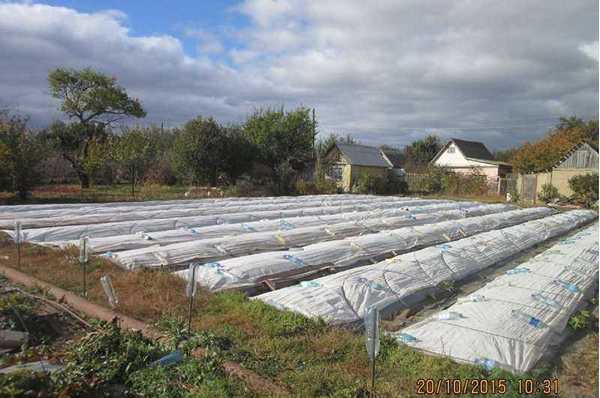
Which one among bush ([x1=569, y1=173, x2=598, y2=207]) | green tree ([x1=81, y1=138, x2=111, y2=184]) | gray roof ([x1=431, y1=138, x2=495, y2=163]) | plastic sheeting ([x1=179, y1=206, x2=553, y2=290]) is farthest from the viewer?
gray roof ([x1=431, y1=138, x2=495, y2=163])

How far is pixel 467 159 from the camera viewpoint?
1350 inches

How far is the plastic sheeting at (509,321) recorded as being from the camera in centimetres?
353

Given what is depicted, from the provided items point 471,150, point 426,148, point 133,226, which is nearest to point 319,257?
point 133,226

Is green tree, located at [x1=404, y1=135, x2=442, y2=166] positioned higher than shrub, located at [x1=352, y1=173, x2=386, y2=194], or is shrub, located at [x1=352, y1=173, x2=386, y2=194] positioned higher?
green tree, located at [x1=404, y1=135, x2=442, y2=166]

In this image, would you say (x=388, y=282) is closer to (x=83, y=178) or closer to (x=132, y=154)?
(x=132, y=154)

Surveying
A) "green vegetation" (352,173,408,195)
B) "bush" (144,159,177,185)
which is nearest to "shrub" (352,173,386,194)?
"green vegetation" (352,173,408,195)

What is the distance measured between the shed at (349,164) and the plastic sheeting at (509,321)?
2075 centimetres

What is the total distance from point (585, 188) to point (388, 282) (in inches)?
771

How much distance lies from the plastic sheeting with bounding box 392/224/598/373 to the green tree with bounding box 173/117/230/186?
Result: 16.9 meters

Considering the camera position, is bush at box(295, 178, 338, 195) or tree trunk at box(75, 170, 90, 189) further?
bush at box(295, 178, 338, 195)

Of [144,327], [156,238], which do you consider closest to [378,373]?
[144,327]

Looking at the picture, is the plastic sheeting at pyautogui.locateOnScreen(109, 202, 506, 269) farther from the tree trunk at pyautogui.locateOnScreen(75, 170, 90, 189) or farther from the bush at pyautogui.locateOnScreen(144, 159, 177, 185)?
→ the bush at pyautogui.locateOnScreen(144, 159, 177, 185)

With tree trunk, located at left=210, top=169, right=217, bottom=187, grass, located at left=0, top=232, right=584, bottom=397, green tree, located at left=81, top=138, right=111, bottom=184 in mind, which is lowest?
grass, located at left=0, top=232, right=584, bottom=397

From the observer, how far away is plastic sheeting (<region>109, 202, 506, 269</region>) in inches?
253
